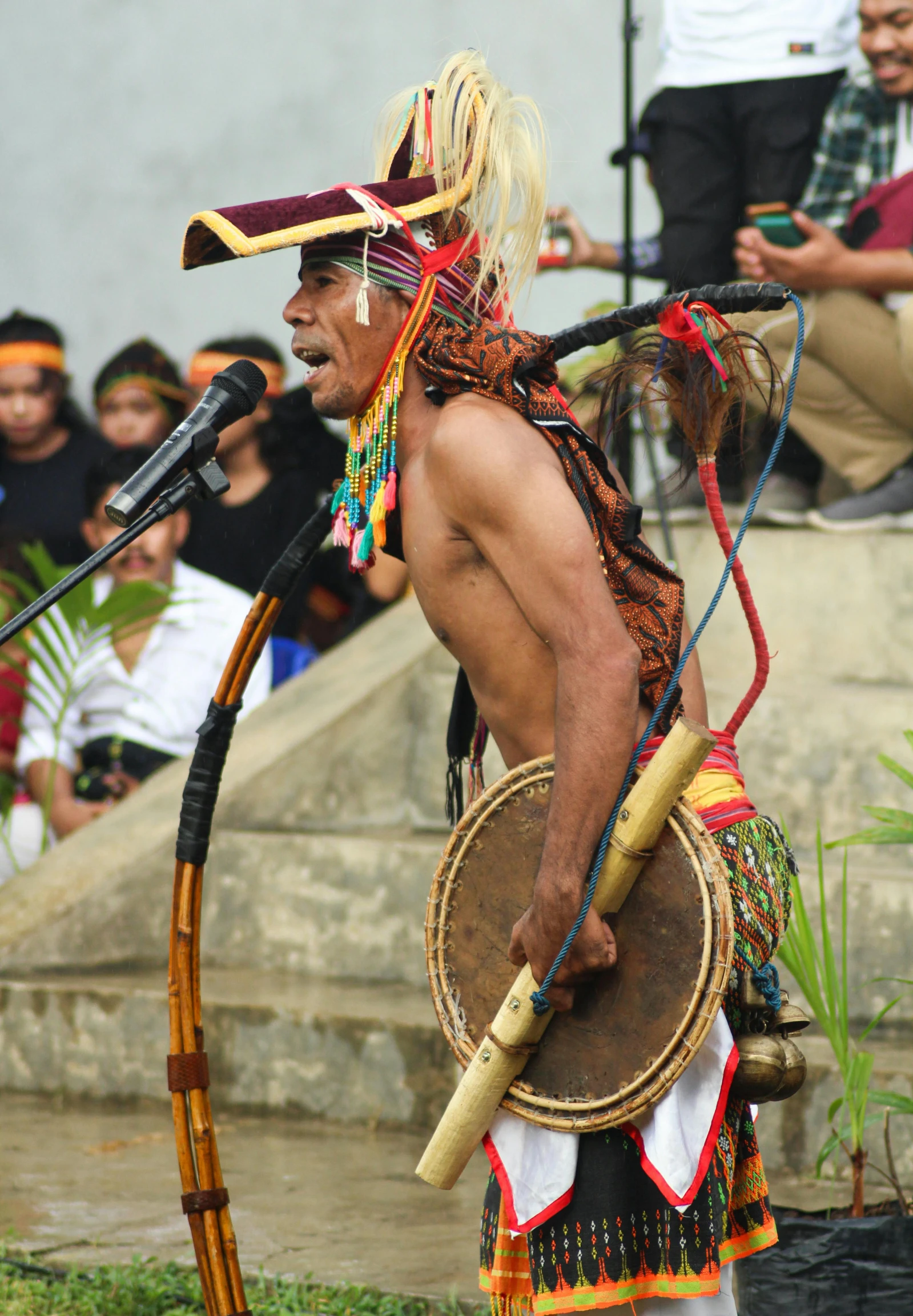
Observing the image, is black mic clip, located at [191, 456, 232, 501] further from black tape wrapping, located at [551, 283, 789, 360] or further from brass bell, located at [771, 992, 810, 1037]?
brass bell, located at [771, 992, 810, 1037]

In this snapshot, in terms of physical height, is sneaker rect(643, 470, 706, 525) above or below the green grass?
→ above

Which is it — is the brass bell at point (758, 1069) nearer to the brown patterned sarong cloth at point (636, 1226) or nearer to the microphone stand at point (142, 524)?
the brown patterned sarong cloth at point (636, 1226)

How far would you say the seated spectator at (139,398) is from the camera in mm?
6957

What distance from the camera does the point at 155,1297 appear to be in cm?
331

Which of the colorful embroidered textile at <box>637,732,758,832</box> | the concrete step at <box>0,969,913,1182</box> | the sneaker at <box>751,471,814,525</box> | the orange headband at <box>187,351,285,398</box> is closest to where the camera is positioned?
Answer: the colorful embroidered textile at <box>637,732,758,832</box>

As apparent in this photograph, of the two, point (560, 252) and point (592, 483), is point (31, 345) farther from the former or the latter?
point (592, 483)

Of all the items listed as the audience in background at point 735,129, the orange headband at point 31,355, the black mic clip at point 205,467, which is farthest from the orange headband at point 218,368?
the black mic clip at point 205,467

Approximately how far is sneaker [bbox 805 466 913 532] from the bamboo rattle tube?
3.66 metres

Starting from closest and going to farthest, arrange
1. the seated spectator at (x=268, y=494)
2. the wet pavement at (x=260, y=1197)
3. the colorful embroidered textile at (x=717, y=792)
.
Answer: the colorful embroidered textile at (x=717, y=792) → the wet pavement at (x=260, y=1197) → the seated spectator at (x=268, y=494)

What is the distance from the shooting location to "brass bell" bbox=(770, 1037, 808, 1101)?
7.39ft

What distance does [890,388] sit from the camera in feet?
18.2

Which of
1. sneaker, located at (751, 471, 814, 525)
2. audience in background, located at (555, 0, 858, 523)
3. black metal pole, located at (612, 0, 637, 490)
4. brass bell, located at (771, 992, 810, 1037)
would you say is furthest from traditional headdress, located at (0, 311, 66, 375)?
brass bell, located at (771, 992, 810, 1037)

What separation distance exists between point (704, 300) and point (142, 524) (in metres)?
0.94

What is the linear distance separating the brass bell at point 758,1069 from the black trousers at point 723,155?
3.96 metres
